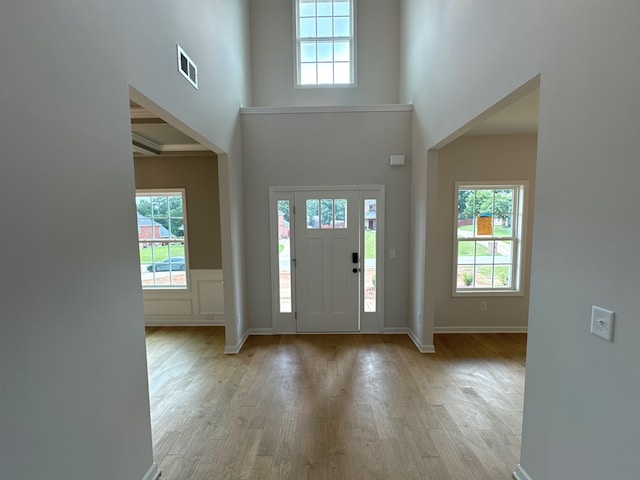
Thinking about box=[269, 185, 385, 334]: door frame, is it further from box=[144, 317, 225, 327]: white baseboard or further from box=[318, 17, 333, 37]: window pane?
box=[318, 17, 333, 37]: window pane

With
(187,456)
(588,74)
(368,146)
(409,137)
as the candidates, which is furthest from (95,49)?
(409,137)

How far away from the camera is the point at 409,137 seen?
12.6 feet

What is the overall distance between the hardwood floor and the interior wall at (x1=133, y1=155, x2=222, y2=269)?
1.32 metres

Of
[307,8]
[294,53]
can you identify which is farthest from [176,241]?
[307,8]

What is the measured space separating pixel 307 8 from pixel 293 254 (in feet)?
12.9

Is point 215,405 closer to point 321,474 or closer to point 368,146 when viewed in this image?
point 321,474

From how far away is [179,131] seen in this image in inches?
126

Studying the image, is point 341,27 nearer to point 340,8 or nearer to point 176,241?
point 340,8

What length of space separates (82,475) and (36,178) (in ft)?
4.10

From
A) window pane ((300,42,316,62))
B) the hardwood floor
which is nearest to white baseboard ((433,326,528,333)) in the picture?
the hardwood floor

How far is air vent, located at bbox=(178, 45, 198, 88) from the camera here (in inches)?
84.7

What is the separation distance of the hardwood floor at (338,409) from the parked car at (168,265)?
119 centimetres

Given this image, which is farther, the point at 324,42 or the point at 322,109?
the point at 324,42

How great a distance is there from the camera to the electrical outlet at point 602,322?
1.18 metres
